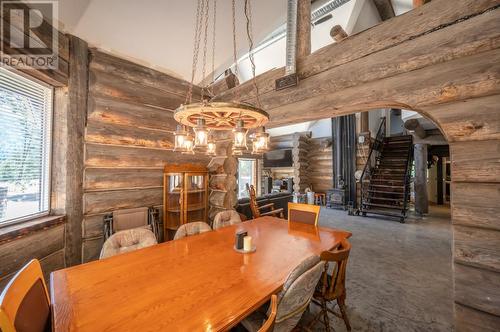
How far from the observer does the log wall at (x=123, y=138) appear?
2.60 m

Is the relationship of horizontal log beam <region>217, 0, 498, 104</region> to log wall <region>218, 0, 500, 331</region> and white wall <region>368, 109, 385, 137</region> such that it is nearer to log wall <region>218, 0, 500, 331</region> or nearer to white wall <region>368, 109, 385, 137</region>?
log wall <region>218, 0, 500, 331</region>

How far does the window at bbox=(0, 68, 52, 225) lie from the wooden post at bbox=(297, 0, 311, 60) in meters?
2.99

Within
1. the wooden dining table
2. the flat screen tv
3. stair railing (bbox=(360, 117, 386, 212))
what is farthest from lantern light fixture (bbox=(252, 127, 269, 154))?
the flat screen tv

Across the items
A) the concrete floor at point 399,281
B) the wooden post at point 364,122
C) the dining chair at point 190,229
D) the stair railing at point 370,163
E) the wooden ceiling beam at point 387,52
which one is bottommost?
the concrete floor at point 399,281

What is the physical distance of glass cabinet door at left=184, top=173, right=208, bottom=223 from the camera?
3.48 metres

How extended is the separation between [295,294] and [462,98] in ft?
6.37

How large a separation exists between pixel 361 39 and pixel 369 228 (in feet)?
14.5

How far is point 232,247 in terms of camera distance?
6.29 feet

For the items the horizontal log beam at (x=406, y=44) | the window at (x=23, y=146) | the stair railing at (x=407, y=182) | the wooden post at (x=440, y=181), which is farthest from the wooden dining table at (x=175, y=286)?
the wooden post at (x=440, y=181)

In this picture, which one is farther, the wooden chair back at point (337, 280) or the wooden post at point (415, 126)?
the wooden post at point (415, 126)

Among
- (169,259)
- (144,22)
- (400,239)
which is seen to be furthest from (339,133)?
(169,259)

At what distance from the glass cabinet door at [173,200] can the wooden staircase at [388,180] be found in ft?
17.6

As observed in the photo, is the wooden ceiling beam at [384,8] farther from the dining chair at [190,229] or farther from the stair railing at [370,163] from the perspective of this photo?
the dining chair at [190,229]

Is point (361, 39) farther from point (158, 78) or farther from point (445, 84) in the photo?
point (158, 78)
